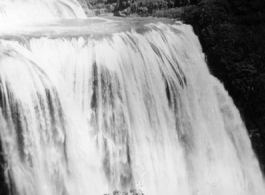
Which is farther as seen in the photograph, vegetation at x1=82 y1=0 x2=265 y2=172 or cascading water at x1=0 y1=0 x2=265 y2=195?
vegetation at x1=82 y1=0 x2=265 y2=172

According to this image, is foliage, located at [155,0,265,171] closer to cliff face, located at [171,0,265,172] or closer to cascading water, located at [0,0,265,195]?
cliff face, located at [171,0,265,172]

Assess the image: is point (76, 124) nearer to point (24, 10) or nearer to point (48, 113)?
point (48, 113)

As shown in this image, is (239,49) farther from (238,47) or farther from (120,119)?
(120,119)

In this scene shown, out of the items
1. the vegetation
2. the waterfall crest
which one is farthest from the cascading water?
the vegetation

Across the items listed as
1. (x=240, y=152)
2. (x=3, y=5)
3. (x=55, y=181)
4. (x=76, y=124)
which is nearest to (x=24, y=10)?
(x=3, y=5)

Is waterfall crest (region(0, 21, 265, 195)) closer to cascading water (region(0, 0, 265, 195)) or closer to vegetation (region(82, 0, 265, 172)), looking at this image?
cascading water (region(0, 0, 265, 195))

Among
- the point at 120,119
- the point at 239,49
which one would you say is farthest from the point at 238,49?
the point at 120,119

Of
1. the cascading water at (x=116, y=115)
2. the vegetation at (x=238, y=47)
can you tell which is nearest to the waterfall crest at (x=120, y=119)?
Result: the cascading water at (x=116, y=115)
